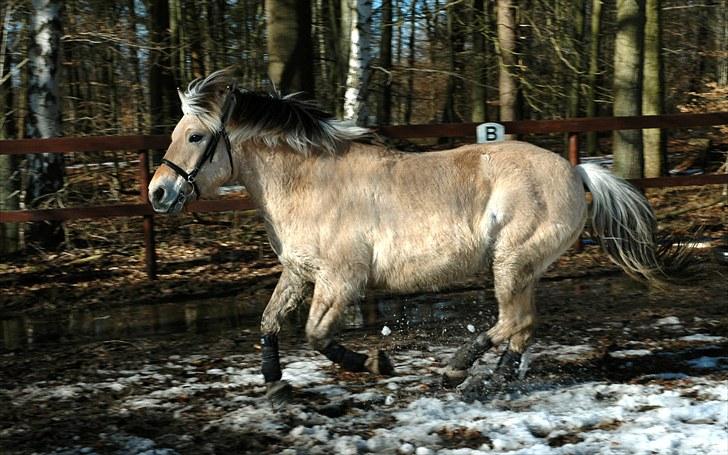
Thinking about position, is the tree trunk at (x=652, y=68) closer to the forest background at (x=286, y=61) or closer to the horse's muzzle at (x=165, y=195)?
the forest background at (x=286, y=61)

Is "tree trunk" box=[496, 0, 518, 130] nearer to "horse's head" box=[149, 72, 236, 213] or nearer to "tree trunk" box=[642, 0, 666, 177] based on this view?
"tree trunk" box=[642, 0, 666, 177]

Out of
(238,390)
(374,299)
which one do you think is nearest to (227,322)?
(374,299)

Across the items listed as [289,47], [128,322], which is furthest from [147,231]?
[289,47]

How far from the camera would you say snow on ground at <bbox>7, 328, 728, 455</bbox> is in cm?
415

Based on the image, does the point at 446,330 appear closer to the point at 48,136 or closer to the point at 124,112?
the point at 48,136

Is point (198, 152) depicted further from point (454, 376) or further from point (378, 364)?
point (454, 376)

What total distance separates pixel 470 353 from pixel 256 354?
172 cm

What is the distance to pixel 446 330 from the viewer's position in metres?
6.69

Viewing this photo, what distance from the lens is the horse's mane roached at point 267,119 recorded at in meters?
5.01

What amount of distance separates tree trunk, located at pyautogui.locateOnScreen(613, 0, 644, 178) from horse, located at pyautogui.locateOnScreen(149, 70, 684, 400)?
6.62 meters

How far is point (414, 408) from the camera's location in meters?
4.71

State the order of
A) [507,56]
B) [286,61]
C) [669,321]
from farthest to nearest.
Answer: [507,56] → [286,61] → [669,321]

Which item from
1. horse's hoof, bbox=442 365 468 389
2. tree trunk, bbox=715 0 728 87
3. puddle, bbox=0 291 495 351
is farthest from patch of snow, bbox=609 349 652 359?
tree trunk, bbox=715 0 728 87

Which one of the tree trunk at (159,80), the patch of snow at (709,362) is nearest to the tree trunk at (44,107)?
the tree trunk at (159,80)
